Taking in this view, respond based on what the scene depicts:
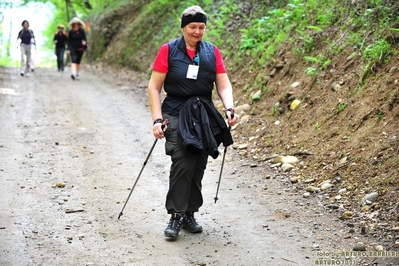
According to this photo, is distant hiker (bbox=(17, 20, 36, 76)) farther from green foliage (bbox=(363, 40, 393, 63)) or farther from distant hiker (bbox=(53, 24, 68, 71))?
green foliage (bbox=(363, 40, 393, 63))

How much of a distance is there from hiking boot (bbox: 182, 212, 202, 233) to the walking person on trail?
0.16 m

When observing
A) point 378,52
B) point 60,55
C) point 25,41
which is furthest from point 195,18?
point 60,55

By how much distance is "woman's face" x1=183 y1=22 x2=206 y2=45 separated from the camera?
528cm

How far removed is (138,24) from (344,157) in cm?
1537

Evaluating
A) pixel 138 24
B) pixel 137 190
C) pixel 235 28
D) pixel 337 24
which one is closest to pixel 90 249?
pixel 137 190

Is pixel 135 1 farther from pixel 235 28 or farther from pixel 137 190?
pixel 137 190

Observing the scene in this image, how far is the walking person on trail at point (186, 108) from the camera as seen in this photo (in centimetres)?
527

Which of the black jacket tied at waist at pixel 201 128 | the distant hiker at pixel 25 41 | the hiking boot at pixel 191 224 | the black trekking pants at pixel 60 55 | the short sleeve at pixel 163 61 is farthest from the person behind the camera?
the black trekking pants at pixel 60 55

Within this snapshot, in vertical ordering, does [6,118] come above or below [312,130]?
below

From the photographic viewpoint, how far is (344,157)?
7062 mm

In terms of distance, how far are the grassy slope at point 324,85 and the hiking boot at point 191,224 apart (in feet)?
5.63

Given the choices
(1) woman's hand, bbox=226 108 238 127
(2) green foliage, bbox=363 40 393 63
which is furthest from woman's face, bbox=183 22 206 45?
(2) green foliage, bbox=363 40 393 63

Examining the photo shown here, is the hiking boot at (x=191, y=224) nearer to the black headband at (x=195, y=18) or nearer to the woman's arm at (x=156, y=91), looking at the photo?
the woman's arm at (x=156, y=91)

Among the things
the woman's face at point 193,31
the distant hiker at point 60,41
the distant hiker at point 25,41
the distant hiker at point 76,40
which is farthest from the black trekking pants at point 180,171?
the distant hiker at point 60,41
